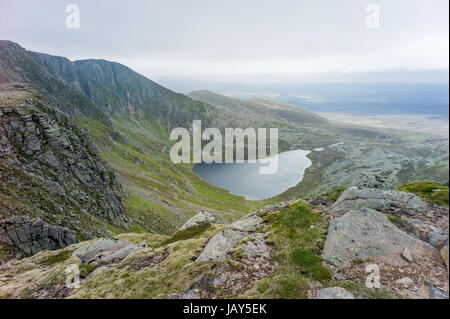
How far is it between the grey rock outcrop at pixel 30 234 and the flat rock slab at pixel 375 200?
43.7m

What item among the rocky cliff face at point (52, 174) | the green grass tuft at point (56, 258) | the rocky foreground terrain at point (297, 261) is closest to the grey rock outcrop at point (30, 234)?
the rocky cliff face at point (52, 174)

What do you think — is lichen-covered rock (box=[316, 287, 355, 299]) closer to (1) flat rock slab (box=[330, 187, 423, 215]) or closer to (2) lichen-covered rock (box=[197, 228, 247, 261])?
(2) lichen-covered rock (box=[197, 228, 247, 261])

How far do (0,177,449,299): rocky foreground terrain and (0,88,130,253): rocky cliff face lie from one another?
642 inches

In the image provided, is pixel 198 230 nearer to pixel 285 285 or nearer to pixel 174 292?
pixel 174 292

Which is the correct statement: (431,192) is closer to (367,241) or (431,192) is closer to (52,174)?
(367,241)

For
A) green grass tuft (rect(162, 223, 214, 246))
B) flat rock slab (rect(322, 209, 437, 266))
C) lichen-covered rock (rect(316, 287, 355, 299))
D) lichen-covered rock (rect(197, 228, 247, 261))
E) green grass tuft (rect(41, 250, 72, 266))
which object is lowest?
green grass tuft (rect(41, 250, 72, 266))

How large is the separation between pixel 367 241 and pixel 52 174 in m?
63.9

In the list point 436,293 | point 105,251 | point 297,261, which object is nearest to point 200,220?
point 105,251

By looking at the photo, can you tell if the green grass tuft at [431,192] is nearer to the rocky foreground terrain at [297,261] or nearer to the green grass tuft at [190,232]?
the rocky foreground terrain at [297,261]

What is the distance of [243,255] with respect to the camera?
18.8 meters

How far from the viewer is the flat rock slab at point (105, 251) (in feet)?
88.8

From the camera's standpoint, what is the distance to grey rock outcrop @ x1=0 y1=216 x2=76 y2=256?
3216cm

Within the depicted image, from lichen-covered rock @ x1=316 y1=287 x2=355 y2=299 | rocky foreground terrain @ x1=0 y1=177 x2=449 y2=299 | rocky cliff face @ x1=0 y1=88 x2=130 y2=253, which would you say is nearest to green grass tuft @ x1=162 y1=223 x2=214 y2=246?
rocky foreground terrain @ x1=0 y1=177 x2=449 y2=299

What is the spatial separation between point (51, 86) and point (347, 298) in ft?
690
